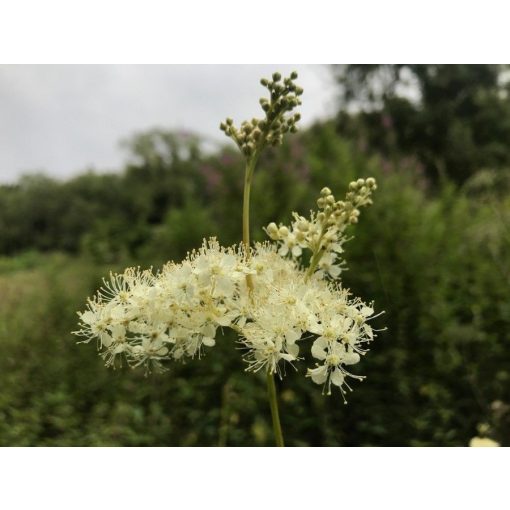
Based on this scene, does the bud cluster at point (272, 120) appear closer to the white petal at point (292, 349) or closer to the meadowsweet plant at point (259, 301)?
the meadowsweet plant at point (259, 301)

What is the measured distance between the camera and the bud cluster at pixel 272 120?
0.96 metres

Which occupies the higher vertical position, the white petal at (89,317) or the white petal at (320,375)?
the white petal at (89,317)

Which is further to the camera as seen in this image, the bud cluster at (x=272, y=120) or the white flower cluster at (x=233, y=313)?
the bud cluster at (x=272, y=120)

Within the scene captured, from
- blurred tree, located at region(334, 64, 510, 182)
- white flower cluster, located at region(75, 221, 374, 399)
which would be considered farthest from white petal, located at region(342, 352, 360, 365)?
blurred tree, located at region(334, 64, 510, 182)

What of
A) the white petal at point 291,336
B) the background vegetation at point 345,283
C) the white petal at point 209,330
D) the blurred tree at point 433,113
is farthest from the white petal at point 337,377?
the blurred tree at point 433,113

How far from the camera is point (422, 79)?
2.11m

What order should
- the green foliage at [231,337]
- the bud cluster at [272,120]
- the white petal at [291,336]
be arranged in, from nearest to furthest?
1. the white petal at [291,336]
2. the bud cluster at [272,120]
3. the green foliage at [231,337]

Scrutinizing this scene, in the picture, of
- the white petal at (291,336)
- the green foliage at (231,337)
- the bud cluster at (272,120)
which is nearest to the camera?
the white petal at (291,336)

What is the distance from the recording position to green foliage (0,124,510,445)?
206 centimetres

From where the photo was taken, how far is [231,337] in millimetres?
2191

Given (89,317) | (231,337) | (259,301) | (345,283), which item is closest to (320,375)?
(259,301)

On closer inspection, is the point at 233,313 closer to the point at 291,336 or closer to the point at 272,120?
the point at 291,336

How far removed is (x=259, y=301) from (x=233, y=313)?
5cm

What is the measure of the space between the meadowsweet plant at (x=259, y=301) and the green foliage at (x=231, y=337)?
1007 mm
